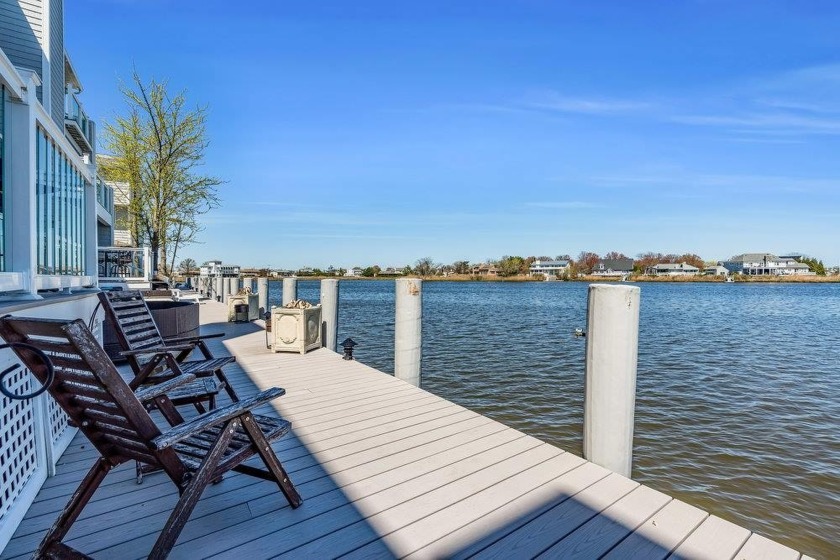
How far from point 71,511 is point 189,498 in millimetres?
534

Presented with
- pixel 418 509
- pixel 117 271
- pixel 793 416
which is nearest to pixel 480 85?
pixel 793 416

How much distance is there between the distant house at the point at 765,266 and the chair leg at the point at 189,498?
130393 mm

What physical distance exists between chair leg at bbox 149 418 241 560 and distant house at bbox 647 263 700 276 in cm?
11866

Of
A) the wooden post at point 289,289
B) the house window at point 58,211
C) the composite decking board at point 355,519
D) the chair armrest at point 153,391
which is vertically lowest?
the composite decking board at point 355,519

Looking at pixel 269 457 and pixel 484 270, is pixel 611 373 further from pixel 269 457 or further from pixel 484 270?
pixel 484 270

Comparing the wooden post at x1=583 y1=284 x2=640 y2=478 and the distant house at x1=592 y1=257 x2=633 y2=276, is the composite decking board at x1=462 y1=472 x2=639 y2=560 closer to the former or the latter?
the wooden post at x1=583 y1=284 x2=640 y2=478

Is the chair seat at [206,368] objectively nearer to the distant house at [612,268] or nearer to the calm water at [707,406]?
the calm water at [707,406]

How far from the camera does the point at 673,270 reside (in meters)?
107

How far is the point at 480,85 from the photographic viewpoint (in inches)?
697

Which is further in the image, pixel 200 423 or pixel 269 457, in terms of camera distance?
pixel 269 457

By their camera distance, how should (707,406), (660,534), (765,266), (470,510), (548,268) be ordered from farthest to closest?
1. (548,268)
2. (765,266)
3. (707,406)
4. (470,510)
5. (660,534)

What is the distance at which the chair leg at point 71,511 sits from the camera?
6.00ft

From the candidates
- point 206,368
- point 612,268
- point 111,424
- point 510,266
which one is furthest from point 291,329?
point 612,268

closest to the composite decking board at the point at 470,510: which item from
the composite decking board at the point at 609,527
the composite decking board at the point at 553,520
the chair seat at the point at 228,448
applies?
the composite decking board at the point at 553,520
